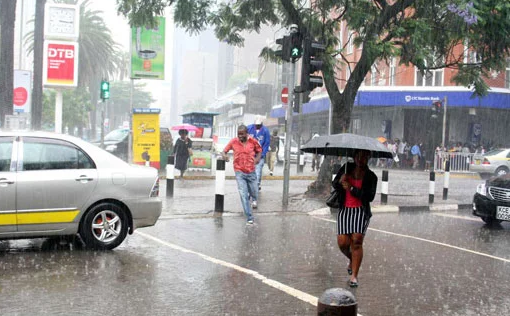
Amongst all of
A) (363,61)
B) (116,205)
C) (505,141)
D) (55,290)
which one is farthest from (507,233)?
(505,141)

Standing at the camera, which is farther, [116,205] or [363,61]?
[363,61]

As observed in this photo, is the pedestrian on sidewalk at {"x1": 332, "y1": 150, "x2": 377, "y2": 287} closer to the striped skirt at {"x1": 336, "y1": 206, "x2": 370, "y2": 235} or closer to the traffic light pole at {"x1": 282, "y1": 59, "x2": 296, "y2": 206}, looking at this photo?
the striped skirt at {"x1": 336, "y1": 206, "x2": 370, "y2": 235}

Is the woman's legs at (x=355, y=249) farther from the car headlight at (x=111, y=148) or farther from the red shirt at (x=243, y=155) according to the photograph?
the car headlight at (x=111, y=148)

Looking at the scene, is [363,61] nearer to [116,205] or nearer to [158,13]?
[158,13]

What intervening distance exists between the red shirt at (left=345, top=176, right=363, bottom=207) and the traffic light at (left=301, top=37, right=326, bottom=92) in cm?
603

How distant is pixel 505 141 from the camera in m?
34.5

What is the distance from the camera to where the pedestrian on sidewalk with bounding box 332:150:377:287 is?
19.4 ft

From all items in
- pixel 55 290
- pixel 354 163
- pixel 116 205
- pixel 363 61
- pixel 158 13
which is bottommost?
pixel 55 290

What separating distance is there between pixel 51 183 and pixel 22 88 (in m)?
12.3

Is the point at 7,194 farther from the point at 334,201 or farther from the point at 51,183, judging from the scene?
the point at 334,201

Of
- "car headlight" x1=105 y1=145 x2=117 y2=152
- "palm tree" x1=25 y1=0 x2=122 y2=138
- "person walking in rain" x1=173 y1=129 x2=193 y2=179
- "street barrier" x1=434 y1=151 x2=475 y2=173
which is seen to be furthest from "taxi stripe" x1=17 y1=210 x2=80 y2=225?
"palm tree" x1=25 y1=0 x2=122 y2=138

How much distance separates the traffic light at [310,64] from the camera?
38.4ft

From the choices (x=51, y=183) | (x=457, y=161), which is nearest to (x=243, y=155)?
(x=51, y=183)

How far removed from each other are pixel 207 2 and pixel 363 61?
433 centimetres
